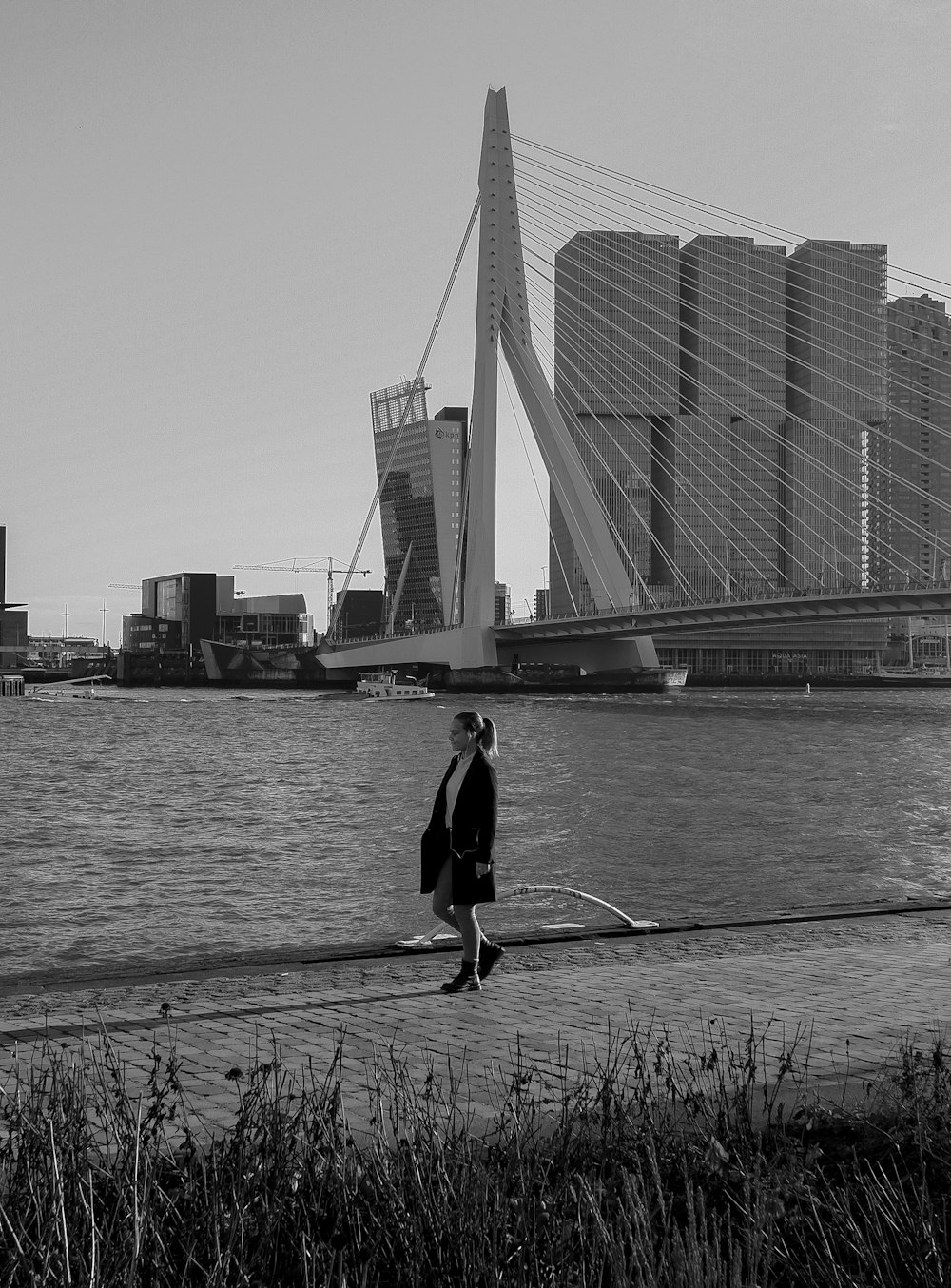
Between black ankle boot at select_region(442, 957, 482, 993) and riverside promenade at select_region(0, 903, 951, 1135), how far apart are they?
9cm

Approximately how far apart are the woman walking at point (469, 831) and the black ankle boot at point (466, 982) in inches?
1.6

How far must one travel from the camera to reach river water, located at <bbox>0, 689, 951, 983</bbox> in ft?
44.6

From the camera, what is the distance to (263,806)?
26328 millimetres

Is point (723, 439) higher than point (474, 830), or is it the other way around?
point (723, 439)

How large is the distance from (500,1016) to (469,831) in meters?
1.37

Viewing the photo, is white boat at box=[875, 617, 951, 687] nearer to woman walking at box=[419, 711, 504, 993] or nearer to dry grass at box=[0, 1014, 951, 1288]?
woman walking at box=[419, 711, 504, 993]

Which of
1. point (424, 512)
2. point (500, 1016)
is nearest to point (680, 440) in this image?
point (424, 512)

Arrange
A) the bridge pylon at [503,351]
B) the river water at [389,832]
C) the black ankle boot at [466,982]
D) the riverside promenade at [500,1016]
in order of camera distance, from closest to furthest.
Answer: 1. the riverside promenade at [500,1016]
2. the black ankle boot at [466,982]
3. the river water at [389,832]
4. the bridge pylon at [503,351]

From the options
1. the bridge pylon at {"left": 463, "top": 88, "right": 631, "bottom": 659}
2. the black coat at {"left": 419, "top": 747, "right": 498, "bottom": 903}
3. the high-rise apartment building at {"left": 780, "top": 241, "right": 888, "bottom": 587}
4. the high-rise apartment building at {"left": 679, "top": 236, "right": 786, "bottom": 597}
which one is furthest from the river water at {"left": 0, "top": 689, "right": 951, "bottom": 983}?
the high-rise apartment building at {"left": 780, "top": 241, "right": 888, "bottom": 587}

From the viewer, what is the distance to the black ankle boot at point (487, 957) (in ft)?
26.7

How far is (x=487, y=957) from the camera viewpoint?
26.8ft

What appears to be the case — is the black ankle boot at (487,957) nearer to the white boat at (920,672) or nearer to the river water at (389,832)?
the river water at (389,832)

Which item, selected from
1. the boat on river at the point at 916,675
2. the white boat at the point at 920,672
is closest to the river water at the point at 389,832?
the boat on river at the point at 916,675

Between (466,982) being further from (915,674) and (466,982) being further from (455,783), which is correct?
(915,674)
